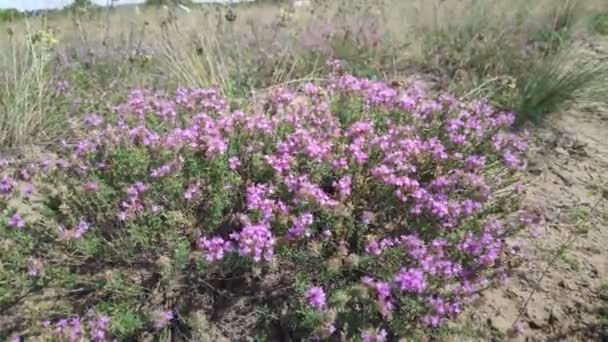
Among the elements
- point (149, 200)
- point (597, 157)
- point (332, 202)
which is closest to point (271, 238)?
point (332, 202)

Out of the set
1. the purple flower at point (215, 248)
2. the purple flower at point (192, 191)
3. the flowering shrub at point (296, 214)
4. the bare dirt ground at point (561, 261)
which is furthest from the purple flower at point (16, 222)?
the bare dirt ground at point (561, 261)

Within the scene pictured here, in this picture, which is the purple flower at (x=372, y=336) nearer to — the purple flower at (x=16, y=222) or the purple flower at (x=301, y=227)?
the purple flower at (x=301, y=227)

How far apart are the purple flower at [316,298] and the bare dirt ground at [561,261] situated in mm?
778

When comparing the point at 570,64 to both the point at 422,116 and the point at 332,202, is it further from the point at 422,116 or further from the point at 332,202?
the point at 332,202

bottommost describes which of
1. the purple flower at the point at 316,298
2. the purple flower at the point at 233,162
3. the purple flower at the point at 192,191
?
the purple flower at the point at 316,298

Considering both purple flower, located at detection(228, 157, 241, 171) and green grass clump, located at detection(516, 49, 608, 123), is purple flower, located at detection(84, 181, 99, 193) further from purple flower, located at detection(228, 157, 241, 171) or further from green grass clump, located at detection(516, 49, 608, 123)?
green grass clump, located at detection(516, 49, 608, 123)

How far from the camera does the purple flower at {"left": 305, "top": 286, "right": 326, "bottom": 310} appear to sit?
210 centimetres

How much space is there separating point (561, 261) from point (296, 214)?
1.62 m

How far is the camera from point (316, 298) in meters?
2.11

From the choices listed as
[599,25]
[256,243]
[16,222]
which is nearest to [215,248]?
[256,243]

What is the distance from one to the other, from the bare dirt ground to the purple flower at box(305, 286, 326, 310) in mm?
778

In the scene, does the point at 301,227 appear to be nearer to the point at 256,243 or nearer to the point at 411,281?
the point at 256,243

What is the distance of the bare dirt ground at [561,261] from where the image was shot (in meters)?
2.51

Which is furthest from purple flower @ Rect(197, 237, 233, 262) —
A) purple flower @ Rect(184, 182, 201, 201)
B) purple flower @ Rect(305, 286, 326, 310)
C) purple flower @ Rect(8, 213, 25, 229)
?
purple flower @ Rect(8, 213, 25, 229)
